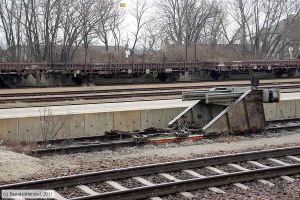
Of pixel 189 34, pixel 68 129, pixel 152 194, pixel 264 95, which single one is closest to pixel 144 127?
pixel 68 129

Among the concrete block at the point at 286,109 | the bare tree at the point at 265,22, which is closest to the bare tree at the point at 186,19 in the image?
the bare tree at the point at 265,22

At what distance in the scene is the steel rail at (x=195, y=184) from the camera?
6883 millimetres

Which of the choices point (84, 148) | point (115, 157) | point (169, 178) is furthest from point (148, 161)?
point (84, 148)

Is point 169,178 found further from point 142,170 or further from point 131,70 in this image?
point 131,70

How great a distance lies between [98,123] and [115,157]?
3.09 metres

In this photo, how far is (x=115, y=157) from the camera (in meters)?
10.5

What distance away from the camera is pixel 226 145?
1202 cm

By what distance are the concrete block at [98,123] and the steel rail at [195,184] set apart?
19.8 ft

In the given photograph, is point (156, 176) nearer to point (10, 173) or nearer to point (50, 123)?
point (10, 173)

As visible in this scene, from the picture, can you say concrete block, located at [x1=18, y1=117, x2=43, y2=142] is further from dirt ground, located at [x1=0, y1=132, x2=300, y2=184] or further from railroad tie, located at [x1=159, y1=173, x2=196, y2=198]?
railroad tie, located at [x1=159, y1=173, x2=196, y2=198]

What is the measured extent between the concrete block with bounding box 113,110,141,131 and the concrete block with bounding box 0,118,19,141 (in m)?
2.88

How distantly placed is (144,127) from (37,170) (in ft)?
19.0

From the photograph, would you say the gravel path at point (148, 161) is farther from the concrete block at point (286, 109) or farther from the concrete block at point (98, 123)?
the concrete block at point (286, 109)

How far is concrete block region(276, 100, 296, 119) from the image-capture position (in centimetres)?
1695
